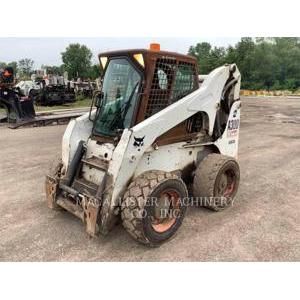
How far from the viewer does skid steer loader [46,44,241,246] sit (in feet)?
12.3

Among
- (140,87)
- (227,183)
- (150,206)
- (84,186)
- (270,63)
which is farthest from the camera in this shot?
(270,63)

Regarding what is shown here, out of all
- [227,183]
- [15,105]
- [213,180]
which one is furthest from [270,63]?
[213,180]

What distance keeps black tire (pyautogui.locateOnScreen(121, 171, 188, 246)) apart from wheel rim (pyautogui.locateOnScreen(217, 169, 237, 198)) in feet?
3.38

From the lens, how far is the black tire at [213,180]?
4.68 m

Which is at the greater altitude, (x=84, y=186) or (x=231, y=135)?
(x=231, y=135)

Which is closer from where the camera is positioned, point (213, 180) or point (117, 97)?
point (117, 97)

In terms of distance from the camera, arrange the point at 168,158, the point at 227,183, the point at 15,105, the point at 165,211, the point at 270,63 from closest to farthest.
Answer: the point at 165,211 < the point at 168,158 < the point at 227,183 < the point at 15,105 < the point at 270,63

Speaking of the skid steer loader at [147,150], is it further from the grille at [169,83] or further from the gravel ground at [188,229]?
the gravel ground at [188,229]

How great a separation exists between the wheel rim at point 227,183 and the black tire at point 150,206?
103cm

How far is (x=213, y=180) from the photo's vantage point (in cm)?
465

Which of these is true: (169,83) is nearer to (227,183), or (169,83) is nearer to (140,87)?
(140,87)

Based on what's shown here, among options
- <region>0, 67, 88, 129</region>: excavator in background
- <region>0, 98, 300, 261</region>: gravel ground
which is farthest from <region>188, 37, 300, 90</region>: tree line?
<region>0, 98, 300, 261</region>: gravel ground

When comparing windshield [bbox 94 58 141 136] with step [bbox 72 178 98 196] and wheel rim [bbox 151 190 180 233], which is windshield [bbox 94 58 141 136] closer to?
step [bbox 72 178 98 196]

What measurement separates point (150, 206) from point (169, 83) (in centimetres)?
167
